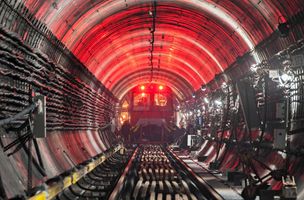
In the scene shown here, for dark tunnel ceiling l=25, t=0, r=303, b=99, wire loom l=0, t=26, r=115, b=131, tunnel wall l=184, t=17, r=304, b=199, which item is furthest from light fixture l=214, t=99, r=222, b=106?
wire loom l=0, t=26, r=115, b=131

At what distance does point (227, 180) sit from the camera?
53.1ft

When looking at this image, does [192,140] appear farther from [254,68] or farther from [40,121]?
[40,121]

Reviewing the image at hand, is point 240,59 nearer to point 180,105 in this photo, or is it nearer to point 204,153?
point 204,153

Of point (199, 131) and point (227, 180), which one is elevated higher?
point (199, 131)

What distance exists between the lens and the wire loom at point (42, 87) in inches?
384

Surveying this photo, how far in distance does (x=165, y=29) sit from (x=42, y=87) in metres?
11.1

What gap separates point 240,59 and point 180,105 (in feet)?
84.9

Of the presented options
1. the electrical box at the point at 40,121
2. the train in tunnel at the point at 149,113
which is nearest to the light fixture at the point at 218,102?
the electrical box at the point at 40,121

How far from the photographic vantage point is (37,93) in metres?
12.2

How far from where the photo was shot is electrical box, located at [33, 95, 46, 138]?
825 cm

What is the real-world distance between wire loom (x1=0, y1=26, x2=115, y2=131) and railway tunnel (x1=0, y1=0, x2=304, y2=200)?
4 cm

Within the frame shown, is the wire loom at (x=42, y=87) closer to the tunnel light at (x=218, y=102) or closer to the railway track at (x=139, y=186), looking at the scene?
the railway track at (x=139, y=186)

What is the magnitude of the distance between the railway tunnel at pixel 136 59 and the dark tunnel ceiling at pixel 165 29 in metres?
0.06

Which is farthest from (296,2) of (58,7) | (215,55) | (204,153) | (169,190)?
(204,153)
